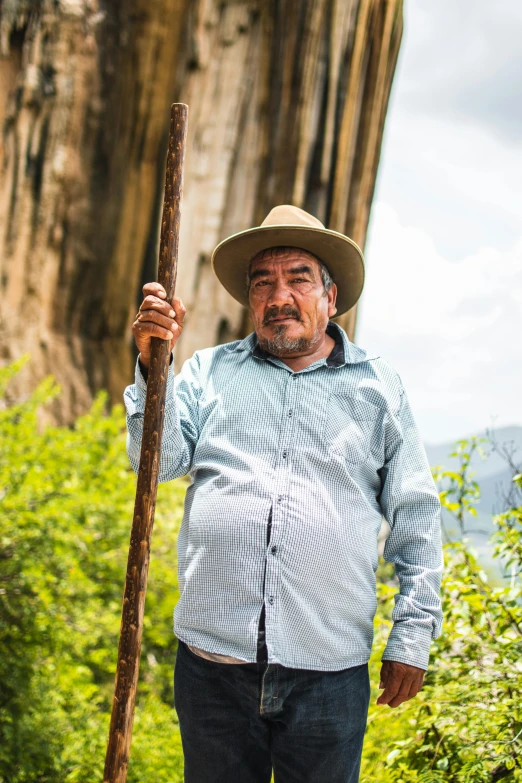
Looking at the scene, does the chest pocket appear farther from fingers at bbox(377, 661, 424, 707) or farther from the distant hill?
the distant hill

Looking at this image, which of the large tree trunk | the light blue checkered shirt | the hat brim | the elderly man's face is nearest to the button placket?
the light blue checkered shirt

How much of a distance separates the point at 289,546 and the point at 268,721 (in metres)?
0.40

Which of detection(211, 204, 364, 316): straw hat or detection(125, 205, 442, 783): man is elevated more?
detection(211, 204, 364, 316): straw hat

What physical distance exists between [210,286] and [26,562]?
5.94 metres

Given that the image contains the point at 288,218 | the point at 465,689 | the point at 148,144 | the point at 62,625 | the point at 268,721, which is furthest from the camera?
the point at 148,144

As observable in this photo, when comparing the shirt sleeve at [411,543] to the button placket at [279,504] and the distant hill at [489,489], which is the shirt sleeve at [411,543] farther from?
the distant hill at [489,489]

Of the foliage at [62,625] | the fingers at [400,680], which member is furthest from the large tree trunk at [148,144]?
the fingers at [400,680]

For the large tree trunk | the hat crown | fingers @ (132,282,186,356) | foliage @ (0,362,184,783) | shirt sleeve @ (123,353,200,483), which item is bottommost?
foliage @ (0,362,184,783)

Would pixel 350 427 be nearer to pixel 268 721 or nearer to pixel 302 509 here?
pixel 302 509

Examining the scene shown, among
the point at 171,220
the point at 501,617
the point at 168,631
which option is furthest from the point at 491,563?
the point at 168,631

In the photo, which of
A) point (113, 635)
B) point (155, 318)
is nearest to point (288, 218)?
point (155, 318)

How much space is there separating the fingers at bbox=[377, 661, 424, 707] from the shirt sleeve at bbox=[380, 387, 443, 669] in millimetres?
18

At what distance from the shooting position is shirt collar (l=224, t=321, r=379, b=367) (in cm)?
202

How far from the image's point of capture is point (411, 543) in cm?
187
